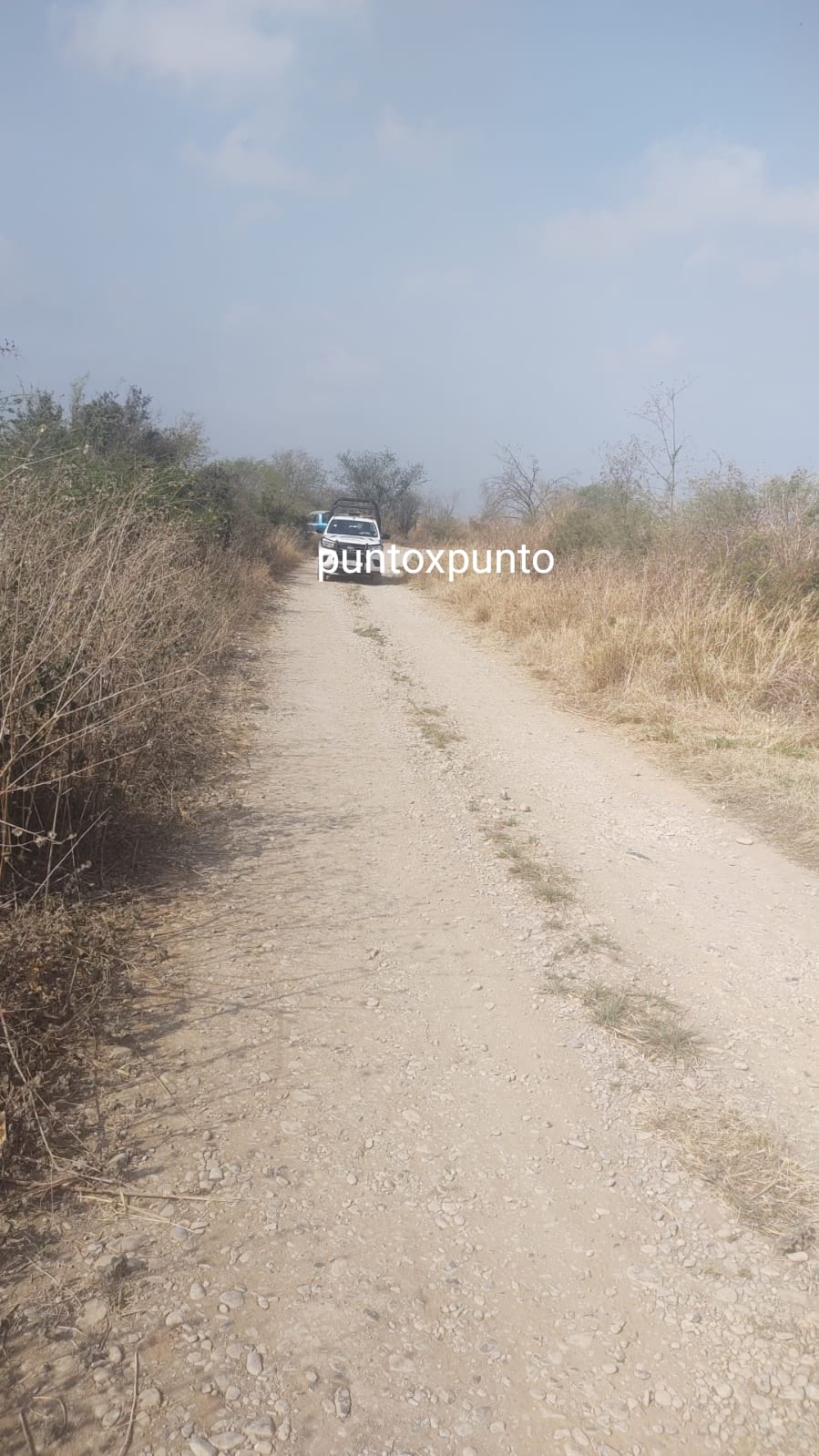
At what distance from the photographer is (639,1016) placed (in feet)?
10.9

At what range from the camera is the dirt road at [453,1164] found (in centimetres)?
183

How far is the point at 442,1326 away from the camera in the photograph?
2006 mm

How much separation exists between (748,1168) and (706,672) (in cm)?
622

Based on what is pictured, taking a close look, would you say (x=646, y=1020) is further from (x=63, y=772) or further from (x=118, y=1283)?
(x=63, y=772)

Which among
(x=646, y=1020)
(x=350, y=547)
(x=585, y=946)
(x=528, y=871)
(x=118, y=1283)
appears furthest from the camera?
(x=350, y=547)

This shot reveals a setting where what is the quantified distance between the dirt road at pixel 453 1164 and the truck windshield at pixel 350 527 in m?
17.8

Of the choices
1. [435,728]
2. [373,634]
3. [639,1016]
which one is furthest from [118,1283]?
[373,634]

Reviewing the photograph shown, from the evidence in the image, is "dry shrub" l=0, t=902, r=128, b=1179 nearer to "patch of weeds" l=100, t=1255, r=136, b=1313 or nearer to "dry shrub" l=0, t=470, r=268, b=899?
"dry shrub" l=0, t=470, r=268, b=899

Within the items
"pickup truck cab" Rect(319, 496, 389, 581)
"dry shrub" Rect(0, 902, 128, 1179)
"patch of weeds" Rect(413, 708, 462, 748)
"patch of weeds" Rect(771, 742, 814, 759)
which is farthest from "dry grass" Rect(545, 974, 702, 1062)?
"pickup truck cab" Rect(319, 496, 389, 581)

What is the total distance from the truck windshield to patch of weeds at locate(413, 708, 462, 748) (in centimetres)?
1461

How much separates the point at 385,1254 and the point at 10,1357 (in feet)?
2.83

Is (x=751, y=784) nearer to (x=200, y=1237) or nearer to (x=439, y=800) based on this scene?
(x=439, y=800)

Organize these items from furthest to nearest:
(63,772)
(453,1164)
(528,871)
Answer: (528,871), (63,772), (453,1164)

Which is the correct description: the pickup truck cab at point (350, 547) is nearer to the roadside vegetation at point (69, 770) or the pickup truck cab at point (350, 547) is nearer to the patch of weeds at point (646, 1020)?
the roadside vegetation at point (69, 770)
